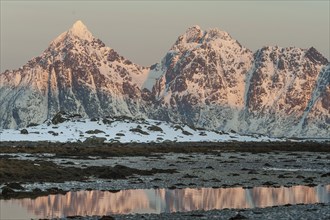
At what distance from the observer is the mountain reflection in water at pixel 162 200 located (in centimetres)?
4503

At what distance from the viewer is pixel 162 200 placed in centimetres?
5044

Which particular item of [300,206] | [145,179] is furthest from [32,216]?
[145,179]

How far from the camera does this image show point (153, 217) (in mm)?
40438

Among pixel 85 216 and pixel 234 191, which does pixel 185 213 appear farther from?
pixel 234 191

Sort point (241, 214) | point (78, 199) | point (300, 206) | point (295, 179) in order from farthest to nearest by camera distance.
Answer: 1. point (295, 179)
2. point (78, 199)
3. point (300, 206)
4. point (241, 214)

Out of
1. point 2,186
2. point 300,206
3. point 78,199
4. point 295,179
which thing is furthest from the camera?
point 295,179

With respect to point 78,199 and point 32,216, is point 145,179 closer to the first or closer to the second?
point 78,199

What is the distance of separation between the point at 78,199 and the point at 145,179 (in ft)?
62.5

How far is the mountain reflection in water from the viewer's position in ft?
148

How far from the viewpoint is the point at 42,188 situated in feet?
183

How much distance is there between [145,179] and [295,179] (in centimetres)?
1602

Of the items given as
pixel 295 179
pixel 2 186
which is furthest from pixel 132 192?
pixel 295 179

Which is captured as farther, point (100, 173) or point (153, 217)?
point (100, 173)

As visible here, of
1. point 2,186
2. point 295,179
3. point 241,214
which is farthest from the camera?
point 295,179
